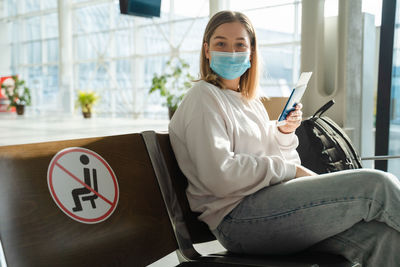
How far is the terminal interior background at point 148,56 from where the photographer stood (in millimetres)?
5098

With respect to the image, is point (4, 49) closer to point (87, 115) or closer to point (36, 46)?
point (36, 46)

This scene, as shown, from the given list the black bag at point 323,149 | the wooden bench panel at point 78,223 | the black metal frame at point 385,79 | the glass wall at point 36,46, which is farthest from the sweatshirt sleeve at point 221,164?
the glass wall at point 36,46

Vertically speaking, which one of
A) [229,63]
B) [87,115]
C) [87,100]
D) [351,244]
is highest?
[229,63]

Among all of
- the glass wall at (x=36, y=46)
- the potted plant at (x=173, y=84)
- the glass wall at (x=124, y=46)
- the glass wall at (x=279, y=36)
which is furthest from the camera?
the glass wall at (x=36, y=46)

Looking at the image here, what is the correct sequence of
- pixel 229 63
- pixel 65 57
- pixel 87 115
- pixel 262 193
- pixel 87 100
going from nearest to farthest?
pixel 262 193
pixel 229 63
pixel 87 100
pixel 87 115
pixel 65 57

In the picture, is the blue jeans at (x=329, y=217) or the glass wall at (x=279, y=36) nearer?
the blue jeans at (x=329, y=217)

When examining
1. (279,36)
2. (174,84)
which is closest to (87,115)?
(174,84)

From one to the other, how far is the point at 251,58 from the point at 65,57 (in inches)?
642

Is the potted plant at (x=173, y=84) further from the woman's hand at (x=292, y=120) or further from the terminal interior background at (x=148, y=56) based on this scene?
the woman's hand at (x=292, y=120)

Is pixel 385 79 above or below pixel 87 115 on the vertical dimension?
above

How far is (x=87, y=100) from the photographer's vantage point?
15039 mm

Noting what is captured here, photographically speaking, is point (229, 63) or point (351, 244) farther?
point (229, 63)

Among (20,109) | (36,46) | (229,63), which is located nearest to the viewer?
(229,63)

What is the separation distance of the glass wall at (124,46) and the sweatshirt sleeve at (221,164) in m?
9.98
